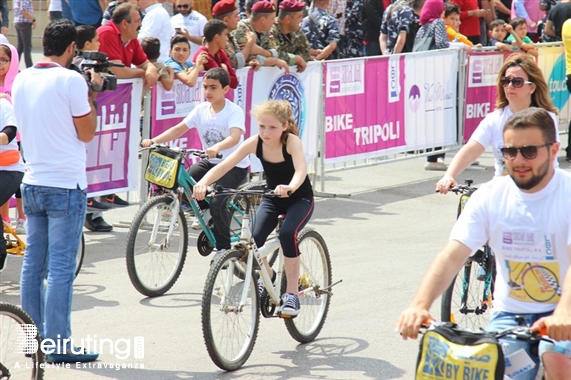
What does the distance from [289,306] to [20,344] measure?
1937 millimetres

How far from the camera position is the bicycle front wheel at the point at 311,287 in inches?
279

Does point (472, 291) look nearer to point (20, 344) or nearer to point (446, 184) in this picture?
point (446, 184)

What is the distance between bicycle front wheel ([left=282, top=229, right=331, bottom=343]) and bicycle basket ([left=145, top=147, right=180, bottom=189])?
1.64m

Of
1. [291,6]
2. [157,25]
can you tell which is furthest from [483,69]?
[157,25]

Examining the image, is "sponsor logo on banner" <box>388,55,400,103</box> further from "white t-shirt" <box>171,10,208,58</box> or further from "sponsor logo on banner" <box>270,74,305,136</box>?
"white t-shirt" <box>171,10,208,58</box>

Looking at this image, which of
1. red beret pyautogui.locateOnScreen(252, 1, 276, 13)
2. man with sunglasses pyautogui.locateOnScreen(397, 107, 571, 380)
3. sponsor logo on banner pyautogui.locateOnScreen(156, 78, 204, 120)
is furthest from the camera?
red beret pyautogui.locateOnScreen(252, 1, 276, 13)

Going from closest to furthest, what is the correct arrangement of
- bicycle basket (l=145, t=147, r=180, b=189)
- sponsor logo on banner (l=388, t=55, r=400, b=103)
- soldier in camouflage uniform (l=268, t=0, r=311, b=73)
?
bicycle basket (l=145, t=147, r=180, b=189) < soldier in camouflage uniform (l=268, t=0, r=311, b=73) < sponsor logo on banner (l=388, t=55, r=400, b=103)

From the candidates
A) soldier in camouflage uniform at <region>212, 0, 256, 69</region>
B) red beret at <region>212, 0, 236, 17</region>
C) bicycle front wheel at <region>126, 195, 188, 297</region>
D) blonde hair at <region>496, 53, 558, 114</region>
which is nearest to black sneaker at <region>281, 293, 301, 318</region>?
bicycle front wheel at <region>126, 195, 188, 297</region>

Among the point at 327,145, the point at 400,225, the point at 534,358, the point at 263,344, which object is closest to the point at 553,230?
the point at 534,358

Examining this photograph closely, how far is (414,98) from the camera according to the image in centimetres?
1354

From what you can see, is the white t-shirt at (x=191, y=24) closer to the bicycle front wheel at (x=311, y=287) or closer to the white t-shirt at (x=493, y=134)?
the bicycle front wheel at (x=311, y=287)

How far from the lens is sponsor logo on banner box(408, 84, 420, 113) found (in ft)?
44.2

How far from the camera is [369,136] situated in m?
13.0

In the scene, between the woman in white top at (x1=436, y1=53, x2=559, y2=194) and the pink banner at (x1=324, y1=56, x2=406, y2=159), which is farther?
the pink banner at (x1=324, y1=56, x2=406, y2=159)
